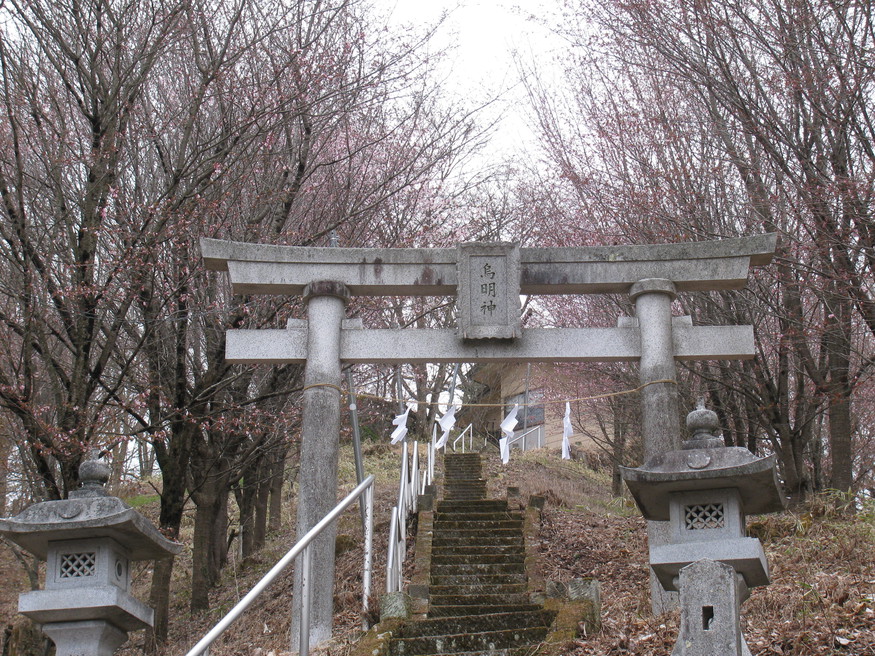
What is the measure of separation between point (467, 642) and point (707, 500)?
2.91m

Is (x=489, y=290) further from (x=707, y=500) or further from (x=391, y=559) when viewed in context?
(x=707, y=500)

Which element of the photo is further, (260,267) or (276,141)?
(276,141)

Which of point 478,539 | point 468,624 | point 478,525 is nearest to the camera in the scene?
point 468,624

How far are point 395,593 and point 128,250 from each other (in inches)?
184

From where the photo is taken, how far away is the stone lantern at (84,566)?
580 cm

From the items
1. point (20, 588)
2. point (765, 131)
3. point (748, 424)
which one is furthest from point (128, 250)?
point (20, 588)

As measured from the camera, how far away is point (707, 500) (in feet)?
19.4

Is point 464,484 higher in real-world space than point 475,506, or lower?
higher

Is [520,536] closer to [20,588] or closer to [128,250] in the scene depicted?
[128,250]

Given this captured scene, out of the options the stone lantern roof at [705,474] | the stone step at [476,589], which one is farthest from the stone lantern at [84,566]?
the stone step at [476,589]

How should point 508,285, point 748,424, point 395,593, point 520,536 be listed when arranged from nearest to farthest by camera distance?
point 395,593, point 508,285, point 520,536, point 748,424

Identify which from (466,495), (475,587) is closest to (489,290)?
(475,587)

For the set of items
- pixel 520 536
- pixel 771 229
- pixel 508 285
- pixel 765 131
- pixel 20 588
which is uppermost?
pixel 765 131

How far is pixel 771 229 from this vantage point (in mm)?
11109
